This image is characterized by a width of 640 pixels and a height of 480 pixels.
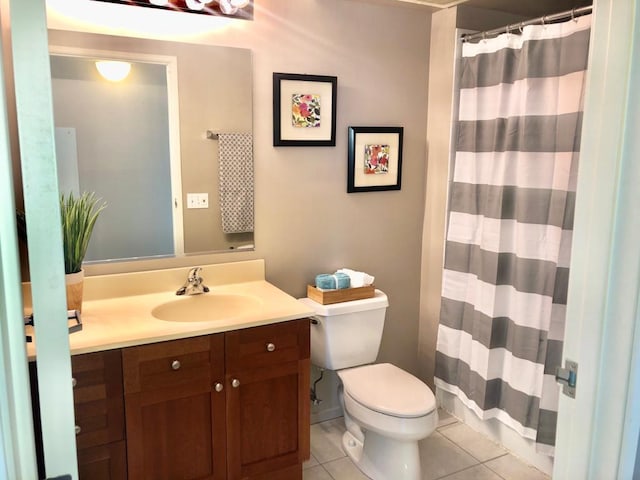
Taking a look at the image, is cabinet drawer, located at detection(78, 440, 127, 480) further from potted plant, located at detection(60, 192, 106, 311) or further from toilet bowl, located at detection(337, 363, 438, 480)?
toilet bowl, located at detection(337, 363, 438, 480)

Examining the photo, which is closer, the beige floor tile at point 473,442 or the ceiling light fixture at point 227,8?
the ceiling light fixture at point 227,8

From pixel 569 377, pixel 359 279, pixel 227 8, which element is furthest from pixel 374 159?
pixel 569 377

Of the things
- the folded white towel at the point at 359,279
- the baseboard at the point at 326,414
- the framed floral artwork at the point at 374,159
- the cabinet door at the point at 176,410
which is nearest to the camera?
the cabinet door at the point at 176,410

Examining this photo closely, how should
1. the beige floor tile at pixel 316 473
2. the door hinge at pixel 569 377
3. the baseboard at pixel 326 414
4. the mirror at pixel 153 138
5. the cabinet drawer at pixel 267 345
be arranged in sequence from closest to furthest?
1. the door hinge at pixel 569 377
2. the cabinet drawer at pixel 267 345
3. the mirror at pixel 153 138
4. the beige floor tile at pixel 316 473
5. the baseboard at pixel 326 414

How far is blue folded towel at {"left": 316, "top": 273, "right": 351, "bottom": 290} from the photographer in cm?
Answer: 250

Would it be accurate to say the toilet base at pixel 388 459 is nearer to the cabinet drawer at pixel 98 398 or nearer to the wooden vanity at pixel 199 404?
the wooden vanity at pixel 199 404

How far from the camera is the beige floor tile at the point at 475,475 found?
2.42 metres

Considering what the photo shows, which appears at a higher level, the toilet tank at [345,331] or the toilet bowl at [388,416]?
the toilet tank at [345,331]

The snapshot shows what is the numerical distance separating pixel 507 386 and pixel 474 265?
61 cm

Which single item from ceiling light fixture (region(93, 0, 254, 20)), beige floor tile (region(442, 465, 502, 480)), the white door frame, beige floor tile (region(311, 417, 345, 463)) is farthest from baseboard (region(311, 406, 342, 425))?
ceiling light fixture (region(93, 0, 254, 20))

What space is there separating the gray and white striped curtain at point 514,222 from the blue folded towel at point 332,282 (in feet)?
2.05

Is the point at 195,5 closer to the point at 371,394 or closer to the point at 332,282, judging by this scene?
the point at 332,282

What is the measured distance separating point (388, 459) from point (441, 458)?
0.38m

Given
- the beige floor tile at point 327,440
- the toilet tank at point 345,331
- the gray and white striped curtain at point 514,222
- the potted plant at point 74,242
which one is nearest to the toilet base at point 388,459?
the beige floor tile at point 327,440
